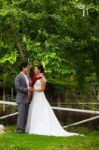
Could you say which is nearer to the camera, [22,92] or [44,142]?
[44,142]

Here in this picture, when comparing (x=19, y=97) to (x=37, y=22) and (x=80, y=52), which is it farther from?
(x=80, y=52)

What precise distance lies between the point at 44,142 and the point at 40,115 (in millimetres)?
2278

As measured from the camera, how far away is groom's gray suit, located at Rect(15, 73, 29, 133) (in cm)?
1312

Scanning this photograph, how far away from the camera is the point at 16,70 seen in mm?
17375

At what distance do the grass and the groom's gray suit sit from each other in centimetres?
80

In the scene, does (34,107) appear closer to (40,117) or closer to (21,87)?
(40,117)

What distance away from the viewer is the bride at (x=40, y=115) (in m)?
13.5

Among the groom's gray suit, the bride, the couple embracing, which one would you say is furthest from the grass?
the bride

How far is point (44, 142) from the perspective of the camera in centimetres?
1141

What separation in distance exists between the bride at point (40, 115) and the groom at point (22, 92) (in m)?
0.26

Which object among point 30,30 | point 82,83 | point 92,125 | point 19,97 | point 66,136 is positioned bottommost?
point 92,125

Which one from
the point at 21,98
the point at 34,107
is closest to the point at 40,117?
the point at 34,107

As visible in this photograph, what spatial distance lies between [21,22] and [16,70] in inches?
89.7

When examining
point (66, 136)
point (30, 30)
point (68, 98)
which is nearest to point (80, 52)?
point (66, 136)
